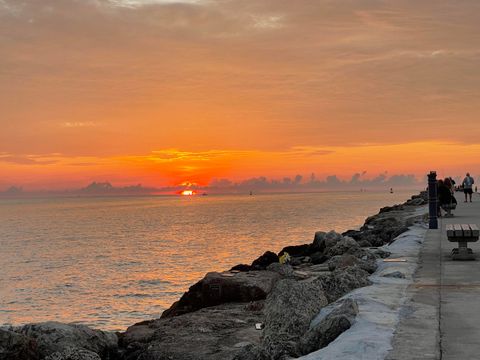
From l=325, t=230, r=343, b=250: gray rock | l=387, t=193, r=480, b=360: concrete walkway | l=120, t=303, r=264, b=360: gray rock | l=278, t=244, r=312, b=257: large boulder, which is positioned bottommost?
l=278, t=244, r=312, b=257: large boulder

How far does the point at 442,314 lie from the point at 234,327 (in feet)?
11.7

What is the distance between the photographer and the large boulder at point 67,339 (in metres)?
9.66

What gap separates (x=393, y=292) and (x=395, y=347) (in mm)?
3055

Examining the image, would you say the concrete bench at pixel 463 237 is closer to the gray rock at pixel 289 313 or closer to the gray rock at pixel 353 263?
the gray rock at pixel 353 263

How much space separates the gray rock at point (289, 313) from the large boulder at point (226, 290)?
4.46 meters

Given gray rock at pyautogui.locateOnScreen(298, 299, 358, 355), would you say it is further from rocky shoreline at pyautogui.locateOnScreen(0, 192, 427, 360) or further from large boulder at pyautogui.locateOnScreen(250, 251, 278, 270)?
large boulder at pyautogui.locateOnScreen(250, 251, 278, 270)

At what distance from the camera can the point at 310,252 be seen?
74.3 ft

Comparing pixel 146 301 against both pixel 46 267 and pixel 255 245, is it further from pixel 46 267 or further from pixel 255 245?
pixel 255 245

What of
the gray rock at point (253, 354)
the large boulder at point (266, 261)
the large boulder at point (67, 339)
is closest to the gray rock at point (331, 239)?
the large boulder at point (266, 261)

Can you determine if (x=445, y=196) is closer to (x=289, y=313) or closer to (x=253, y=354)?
(x=289, y=313)

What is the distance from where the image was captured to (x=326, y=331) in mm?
6871

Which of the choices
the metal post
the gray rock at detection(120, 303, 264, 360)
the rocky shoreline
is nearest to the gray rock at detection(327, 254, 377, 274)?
the rocky shoreline

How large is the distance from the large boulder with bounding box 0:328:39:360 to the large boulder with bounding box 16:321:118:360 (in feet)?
0.50

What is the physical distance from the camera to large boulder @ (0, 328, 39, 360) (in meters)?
9.09
